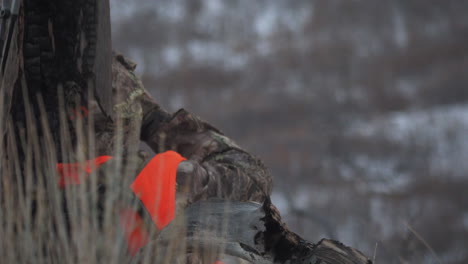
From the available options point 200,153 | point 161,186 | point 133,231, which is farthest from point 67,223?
point 200,153

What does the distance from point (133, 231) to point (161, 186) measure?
0.20 metres

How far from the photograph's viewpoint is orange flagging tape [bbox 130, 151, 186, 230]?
1.72 meters

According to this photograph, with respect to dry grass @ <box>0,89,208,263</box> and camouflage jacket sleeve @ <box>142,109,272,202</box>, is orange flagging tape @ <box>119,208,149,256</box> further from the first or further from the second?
camouflage jacket sleeve @ <box>142,109,272,202</box>

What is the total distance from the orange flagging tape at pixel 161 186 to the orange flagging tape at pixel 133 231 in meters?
0.06

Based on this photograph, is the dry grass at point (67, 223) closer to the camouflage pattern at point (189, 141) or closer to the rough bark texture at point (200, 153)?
the rough bark texture at point (200, 153)

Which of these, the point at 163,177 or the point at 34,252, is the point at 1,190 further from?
the point at 163,177

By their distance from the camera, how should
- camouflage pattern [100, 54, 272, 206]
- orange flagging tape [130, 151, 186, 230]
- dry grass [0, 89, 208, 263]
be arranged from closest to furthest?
dry grass [0, 89, 208, 263] → orange flagging tape [130, 151, 186, 230] → camouflage pattern [100, 54, 272, 206]

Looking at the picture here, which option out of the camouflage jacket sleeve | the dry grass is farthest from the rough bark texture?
the dry grass

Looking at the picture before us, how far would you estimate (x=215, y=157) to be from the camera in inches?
88.7

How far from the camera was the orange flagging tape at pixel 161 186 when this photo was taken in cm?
172

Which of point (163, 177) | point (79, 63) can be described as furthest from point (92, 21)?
point (163, 177)

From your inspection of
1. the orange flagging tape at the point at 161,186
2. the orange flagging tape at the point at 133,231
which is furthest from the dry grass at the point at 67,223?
the orange flagging tape at the point at 161,186

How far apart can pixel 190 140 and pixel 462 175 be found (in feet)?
67.9

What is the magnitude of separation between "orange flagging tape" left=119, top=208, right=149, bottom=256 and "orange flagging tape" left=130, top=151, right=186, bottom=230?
6 cm
